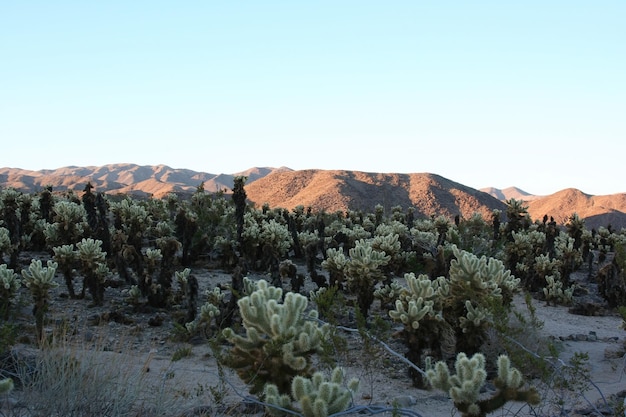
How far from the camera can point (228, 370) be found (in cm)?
725

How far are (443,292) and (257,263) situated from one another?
7825 millimetres

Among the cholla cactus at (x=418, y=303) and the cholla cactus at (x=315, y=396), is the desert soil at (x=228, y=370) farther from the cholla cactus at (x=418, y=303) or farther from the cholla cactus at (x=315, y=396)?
the cholla cactus at (x=418, y=303)

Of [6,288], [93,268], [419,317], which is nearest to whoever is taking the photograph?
[419,317]

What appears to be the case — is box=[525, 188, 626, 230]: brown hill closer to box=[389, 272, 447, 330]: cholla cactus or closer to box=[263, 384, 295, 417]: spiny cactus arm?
box=[389, 272, 447, 330]: cholla cactus

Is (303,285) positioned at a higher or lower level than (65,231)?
lower

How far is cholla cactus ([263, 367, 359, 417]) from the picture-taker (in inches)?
133

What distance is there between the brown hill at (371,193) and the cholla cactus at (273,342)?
36218 millimetres

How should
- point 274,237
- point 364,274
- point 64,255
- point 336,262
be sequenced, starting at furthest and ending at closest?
point 274,237, point 336,262, point 64,255, point 364,274

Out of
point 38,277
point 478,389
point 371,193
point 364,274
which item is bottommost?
point 38,277

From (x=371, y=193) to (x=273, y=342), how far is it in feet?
141

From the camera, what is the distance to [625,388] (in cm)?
663

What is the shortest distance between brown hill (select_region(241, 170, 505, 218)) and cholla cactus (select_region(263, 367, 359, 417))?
36.6 m

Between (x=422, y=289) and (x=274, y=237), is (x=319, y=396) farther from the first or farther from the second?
(x=274, y=237)

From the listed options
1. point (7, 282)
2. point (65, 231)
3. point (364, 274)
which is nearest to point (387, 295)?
point (364, 274)
